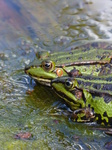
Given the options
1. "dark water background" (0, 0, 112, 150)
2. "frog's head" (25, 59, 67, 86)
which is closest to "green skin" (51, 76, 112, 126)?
"dark water background" (0, 0, 112, 150)

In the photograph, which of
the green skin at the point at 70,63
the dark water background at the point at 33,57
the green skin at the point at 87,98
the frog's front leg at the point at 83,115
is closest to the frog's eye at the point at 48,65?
the green skin at the point at 70,63

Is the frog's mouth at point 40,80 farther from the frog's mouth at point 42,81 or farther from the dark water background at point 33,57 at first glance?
the dark water background at point 33,57

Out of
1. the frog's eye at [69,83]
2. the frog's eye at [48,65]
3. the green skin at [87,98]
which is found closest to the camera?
the green skin at [87,98]

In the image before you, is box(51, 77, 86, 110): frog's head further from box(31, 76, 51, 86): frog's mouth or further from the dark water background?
box(31, 76, 51, 86): frog's mouth

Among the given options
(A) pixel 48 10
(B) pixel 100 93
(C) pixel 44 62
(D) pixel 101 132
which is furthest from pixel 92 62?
(A) pixel 48 10

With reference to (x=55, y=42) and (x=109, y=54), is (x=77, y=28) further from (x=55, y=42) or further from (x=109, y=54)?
(x=109, y=54)
